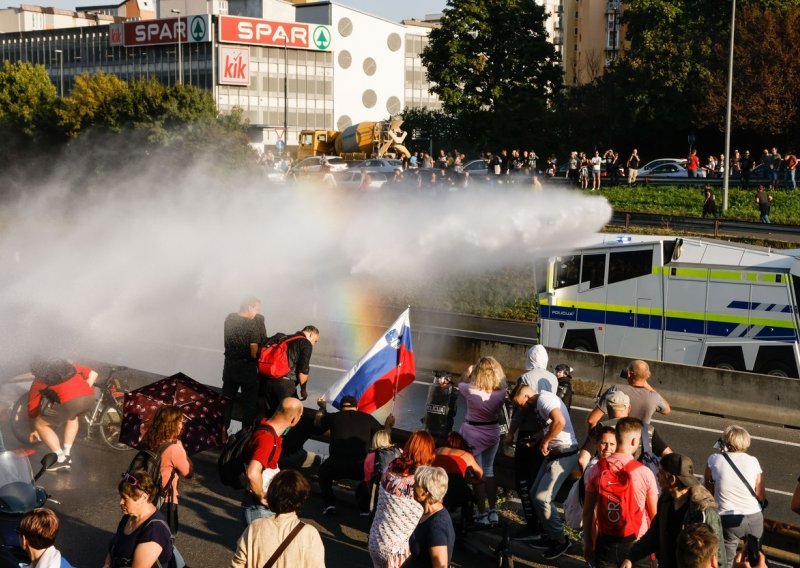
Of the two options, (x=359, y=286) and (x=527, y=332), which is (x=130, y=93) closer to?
(x=359, y=286)

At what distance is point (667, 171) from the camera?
1813 inches

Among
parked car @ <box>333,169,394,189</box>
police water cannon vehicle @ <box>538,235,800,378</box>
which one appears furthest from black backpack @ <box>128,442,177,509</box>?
parked car @ <box>333,169,394,189</box>

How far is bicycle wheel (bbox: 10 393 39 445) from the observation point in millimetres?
12180

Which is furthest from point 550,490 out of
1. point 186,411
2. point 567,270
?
point 567,270

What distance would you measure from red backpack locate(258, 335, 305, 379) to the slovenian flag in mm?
591

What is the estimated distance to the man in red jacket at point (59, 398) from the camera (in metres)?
11.1

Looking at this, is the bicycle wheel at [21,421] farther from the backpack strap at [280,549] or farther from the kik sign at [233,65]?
the kik sign at [233,65]

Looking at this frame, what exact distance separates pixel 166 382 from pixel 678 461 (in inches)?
230

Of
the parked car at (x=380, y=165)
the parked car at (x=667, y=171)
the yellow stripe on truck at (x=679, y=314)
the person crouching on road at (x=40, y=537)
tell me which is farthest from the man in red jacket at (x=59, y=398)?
the parked car at (x=667, y=171)

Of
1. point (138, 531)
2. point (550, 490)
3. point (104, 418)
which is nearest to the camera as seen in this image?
point (138, 531)

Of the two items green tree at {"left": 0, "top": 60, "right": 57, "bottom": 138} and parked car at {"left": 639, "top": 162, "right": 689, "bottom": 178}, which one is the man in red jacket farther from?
green tree at {"left": 0, "top": 60, "right": 57, "bottom": 138}

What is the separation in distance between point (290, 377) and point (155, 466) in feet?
11.1

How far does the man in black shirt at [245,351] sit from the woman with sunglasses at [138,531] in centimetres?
531

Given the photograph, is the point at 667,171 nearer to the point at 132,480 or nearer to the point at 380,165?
the point at 380,165
